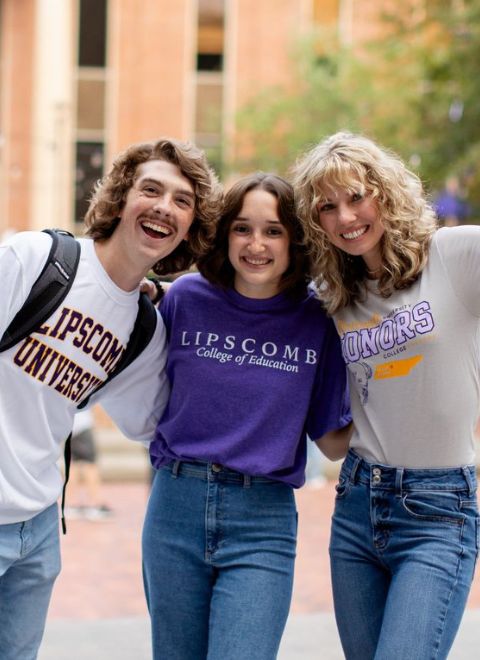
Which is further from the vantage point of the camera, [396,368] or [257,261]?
[257,261]

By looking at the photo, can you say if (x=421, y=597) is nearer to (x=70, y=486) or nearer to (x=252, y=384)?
(x=252, y=384)

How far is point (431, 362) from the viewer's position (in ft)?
10.1

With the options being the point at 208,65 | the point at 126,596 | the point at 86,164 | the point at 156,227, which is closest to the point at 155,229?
the point at 156,227

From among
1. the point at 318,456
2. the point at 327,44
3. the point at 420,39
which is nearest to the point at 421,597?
the point at 318,456

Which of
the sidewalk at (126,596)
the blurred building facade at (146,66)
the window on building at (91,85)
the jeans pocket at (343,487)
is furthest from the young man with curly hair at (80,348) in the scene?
the window on building at (91,85)

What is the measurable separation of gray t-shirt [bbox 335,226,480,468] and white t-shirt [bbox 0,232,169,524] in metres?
0.81

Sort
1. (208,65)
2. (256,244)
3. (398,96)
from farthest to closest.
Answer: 1. (208,65)
2. (398,96)
3. (256,244)

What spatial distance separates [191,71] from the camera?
86.3 ft

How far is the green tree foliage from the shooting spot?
13.4 m

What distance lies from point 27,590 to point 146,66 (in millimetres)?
24078

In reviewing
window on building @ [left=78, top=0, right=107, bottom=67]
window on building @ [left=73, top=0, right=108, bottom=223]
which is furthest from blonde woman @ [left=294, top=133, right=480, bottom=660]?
window on building @ [left=78, top=0, right=107, bottom=67]

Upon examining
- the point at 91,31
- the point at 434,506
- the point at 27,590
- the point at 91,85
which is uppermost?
the point at 91,31

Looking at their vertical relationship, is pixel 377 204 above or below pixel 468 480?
above

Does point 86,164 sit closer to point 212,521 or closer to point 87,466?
point 87,466
